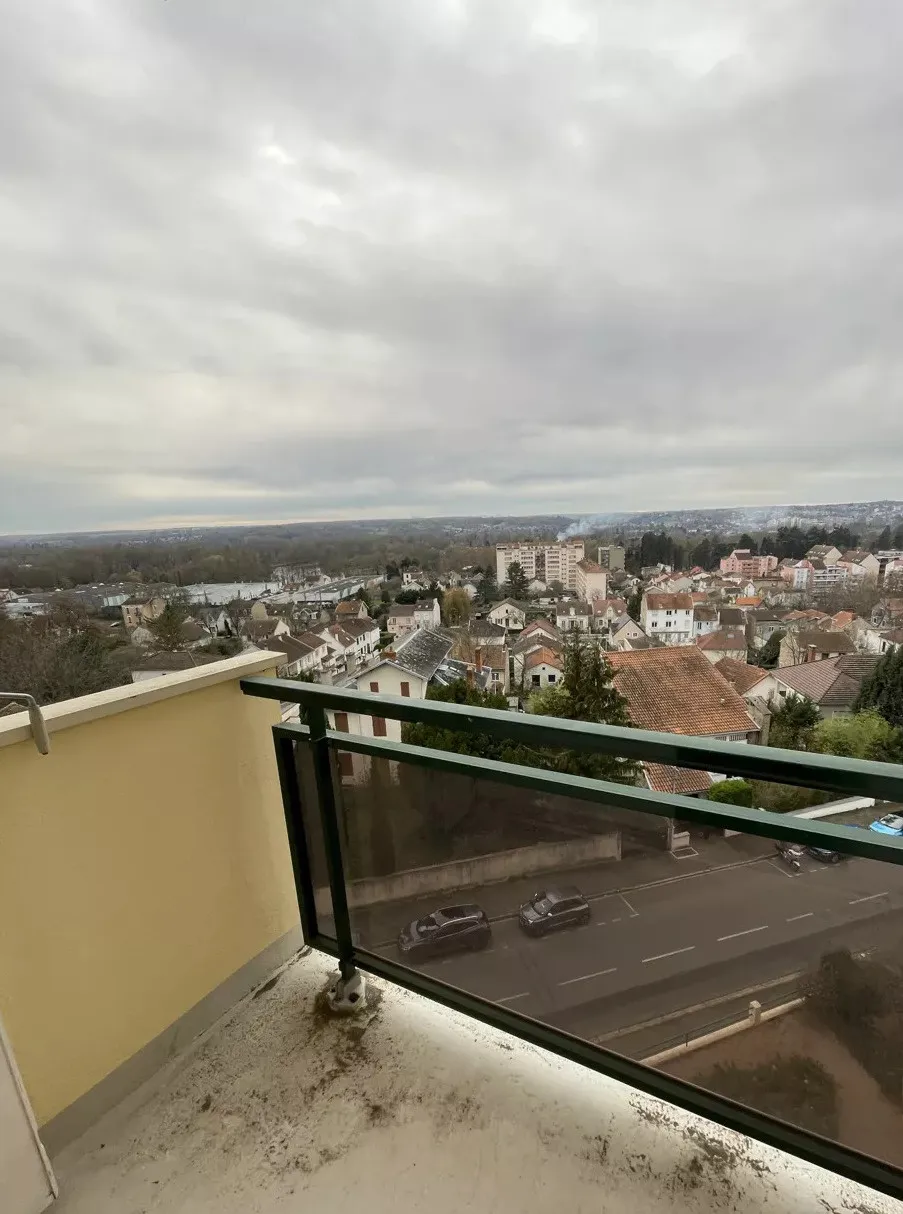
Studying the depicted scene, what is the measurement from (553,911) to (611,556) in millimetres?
6148

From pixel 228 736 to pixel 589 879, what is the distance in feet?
3.42

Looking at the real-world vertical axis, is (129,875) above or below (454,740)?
below

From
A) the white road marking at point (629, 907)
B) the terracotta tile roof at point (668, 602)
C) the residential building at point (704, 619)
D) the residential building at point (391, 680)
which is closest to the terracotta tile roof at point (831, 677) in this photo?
the residential building at point (704, 619)

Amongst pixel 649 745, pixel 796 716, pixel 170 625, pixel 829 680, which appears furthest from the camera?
pixel 829 680

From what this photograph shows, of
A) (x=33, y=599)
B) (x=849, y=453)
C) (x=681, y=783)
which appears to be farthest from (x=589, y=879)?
(x=849, y=453)

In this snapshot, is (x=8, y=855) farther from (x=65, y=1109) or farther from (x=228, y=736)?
(x=65, y=1109)

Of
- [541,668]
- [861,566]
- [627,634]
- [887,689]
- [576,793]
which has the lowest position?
[541,668]

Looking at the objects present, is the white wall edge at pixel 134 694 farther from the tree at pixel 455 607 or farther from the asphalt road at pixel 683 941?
the tree at pixel 455 607

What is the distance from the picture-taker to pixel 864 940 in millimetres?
799

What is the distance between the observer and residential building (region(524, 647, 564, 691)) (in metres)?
6.24

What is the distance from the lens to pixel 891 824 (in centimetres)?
75

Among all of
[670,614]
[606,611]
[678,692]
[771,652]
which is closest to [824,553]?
[771,652]

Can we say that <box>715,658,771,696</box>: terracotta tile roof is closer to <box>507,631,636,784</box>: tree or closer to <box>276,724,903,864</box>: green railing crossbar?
<box>507,631,636,784</box>: tree

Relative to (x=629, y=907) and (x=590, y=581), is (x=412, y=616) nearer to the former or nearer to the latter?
(x=590, y=581)
